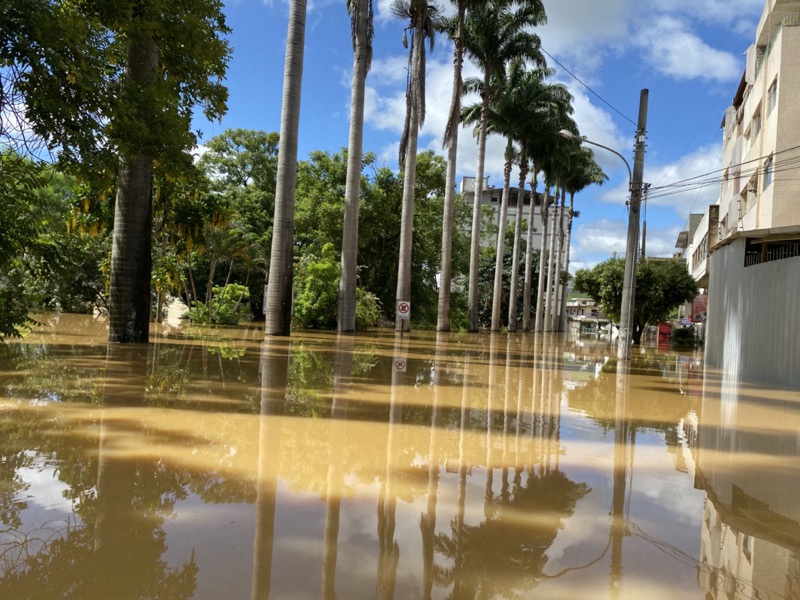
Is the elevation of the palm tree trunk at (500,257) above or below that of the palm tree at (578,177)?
below

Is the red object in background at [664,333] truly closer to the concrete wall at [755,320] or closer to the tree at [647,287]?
the tree at [647,287]

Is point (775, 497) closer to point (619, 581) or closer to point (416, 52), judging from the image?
point (619, 581)

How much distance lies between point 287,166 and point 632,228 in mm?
11764

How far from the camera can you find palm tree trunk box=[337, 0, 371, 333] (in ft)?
80.7

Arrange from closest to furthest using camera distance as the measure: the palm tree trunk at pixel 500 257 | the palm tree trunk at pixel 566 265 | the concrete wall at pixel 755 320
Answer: the concrete wall at pixel 755 320
the palm tree trunk at pixel 500 257
the palm tree trunk at pixel 566 265

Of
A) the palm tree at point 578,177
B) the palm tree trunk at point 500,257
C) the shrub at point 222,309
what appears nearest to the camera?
the shrub at point 222,309

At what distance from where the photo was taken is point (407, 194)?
96.9 feet

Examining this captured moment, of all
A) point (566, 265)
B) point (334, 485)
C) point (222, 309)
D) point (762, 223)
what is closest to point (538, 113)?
point (762, 223)

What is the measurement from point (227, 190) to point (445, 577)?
4125 cm

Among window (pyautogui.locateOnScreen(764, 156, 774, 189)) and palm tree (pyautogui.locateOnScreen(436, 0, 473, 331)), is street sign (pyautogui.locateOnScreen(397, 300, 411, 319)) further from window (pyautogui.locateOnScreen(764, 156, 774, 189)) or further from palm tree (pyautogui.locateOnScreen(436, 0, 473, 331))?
window (pyautogui.locateOnScreen(764, 156, 774, 189))

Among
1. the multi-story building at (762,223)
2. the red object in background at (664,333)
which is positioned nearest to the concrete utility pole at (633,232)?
the multi-story building at (762,223)

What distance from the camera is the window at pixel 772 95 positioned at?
80.7ft

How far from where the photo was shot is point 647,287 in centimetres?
3469

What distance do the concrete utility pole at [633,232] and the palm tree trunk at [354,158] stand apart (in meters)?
10.6
